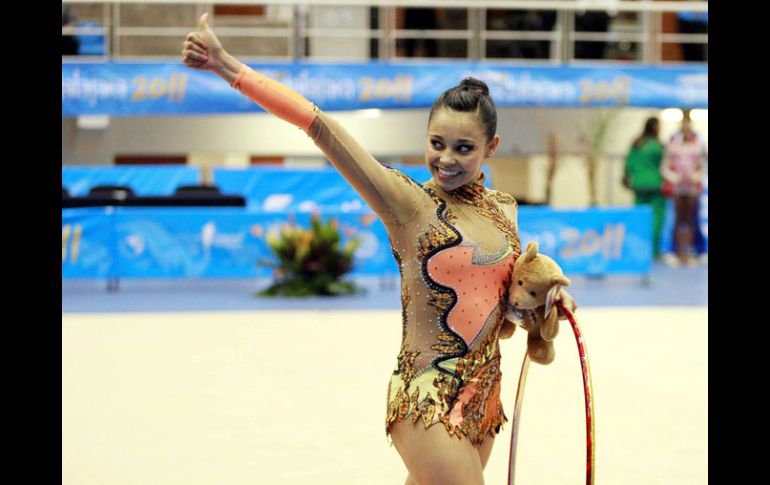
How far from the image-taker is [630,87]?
14297mm

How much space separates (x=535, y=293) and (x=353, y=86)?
10.6 metres

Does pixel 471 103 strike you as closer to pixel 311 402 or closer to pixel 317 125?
pixel 317 125

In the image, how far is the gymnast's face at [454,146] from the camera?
10.8 feet

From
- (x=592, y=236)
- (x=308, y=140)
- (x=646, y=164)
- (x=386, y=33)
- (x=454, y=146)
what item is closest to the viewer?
(x=454, y=146)

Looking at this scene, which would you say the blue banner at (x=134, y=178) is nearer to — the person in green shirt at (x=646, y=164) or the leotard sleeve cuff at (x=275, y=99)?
the person in green shirt at (x=646, y=164)

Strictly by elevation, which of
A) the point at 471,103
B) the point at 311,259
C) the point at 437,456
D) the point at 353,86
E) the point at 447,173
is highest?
the point at 353,86

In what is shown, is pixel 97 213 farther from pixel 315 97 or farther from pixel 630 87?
pixel 630 87

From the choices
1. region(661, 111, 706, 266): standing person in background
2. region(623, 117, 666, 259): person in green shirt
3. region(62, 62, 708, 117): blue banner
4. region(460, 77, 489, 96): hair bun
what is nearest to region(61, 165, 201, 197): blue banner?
region(62, 62, 708, 117): blue banner

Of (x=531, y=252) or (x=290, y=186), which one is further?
(x=290, y=186)

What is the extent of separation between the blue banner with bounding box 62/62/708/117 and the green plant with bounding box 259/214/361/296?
2.01m

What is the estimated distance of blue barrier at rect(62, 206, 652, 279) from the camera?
485 inches

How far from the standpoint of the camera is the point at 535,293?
11.2 feet

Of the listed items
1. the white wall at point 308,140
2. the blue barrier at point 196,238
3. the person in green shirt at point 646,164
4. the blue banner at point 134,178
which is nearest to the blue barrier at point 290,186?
the blue banner at point 134,178

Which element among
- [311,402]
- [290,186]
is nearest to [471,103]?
[311,402]
